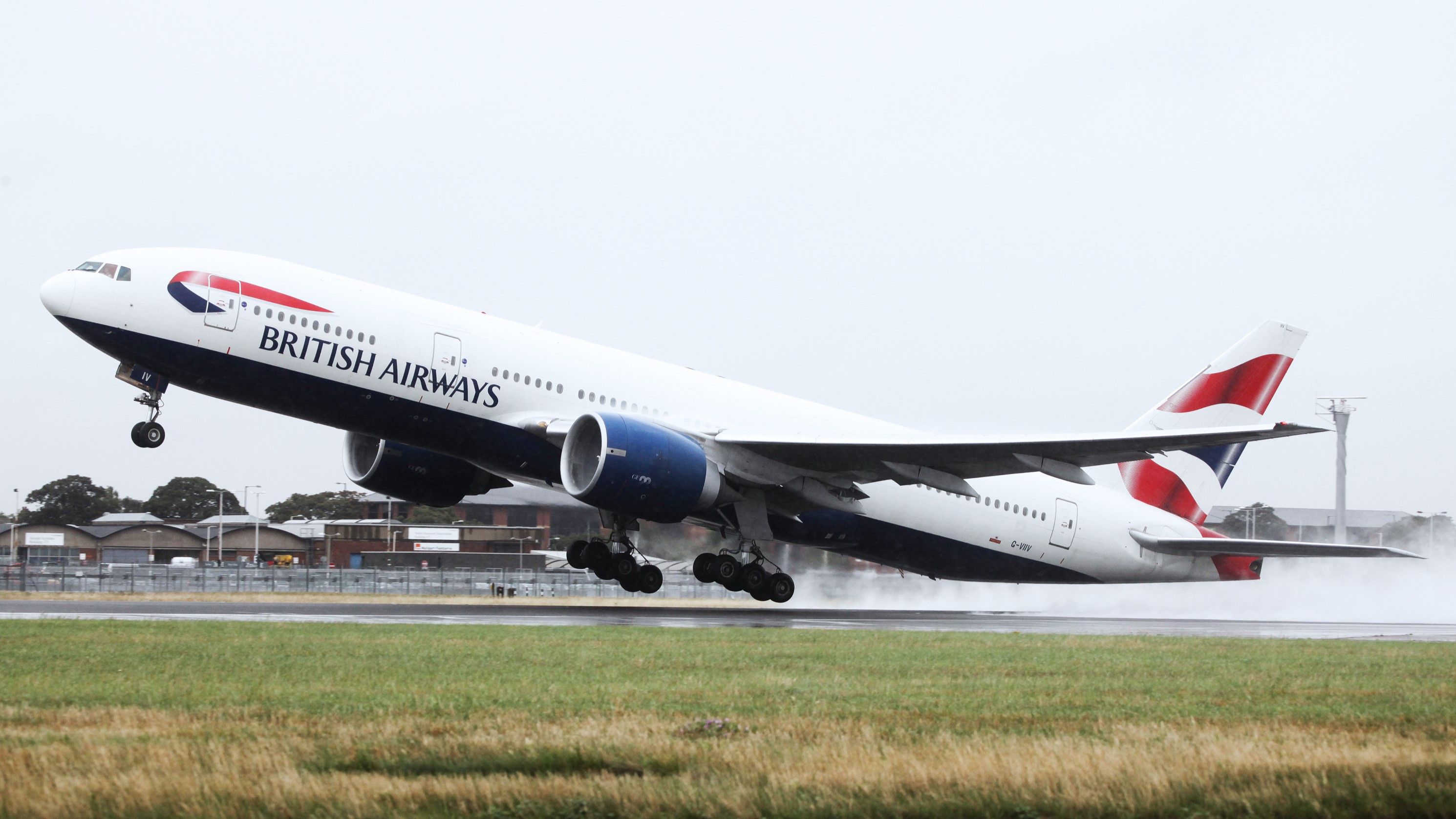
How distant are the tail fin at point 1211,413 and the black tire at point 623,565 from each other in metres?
14.2

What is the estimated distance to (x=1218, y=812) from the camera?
636cm

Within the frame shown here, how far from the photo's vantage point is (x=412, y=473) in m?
29.1

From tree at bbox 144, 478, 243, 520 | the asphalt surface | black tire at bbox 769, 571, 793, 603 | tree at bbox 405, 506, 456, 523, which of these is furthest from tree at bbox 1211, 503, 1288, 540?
tree at bbox 144, 478, 243, 520

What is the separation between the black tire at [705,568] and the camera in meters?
27.5

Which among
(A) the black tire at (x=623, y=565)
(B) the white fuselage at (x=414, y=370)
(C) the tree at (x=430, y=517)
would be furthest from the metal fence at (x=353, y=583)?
(C) the tree at (x=430, y=517)

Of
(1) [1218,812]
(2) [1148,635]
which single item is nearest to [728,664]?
(1) [1218,812]

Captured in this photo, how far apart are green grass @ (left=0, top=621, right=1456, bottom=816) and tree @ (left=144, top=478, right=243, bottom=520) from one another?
108185 mm

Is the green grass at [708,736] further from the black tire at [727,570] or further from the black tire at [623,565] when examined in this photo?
the black tire at [623,565]

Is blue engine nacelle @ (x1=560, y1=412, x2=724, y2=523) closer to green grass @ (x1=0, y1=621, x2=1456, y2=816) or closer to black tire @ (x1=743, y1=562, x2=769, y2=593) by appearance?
black tire @ (x1=743, y1=562, x2=769, y2=593)

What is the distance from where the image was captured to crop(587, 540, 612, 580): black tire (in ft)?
95.7

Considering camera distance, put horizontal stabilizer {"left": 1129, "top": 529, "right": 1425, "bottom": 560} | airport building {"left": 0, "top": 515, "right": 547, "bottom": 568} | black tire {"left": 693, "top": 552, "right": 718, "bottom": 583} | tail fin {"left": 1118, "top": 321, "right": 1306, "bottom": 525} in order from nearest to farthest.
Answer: black tire {"left": 693, "top": 552, "right": 718, "bottom": 583} → horizontal stabilizer {"left": 1129, "top": 529, "right": 1425, "bottom": 560} → tail fin {"left": 1118, "top": 321, "right": 1306, "bottom": 525} → airport building {"left": 0, "top": 515, "right": 547, "bottom": 568}

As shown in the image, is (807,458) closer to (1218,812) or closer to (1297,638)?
(1297,638)

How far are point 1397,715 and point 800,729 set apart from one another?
15.7 feet

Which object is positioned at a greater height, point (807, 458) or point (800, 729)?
point (807, 458)
